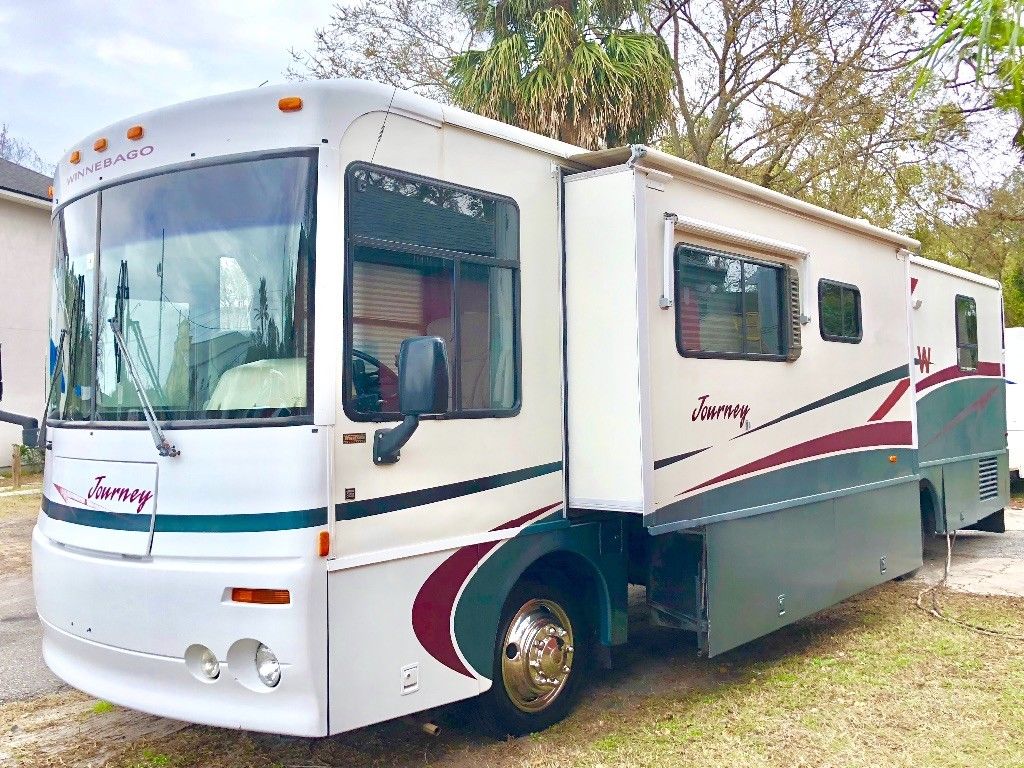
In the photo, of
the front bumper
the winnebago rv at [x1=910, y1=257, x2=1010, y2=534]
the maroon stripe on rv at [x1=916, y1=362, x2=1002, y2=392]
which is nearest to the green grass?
the front bumper

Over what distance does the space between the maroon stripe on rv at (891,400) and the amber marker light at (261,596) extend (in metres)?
4.85

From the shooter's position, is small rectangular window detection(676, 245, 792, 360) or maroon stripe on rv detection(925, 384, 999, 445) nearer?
small rectangular window detection(676, 245, 792, 360)

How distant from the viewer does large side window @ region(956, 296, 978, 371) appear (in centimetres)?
893

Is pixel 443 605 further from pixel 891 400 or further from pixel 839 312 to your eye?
pixel 891 400

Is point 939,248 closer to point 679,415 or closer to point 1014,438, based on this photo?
point 1014,438

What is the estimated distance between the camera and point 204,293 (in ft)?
12.7

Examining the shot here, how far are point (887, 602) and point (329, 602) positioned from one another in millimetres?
5278

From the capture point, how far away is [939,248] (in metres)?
20.0

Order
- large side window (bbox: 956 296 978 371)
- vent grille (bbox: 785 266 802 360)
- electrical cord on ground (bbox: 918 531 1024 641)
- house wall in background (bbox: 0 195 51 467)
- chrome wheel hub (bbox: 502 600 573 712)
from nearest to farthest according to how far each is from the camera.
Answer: chrome wheel hub (bbox: 502 600 573 712) → vent grille (bbox: 785 266 802 360) → electrical cord on ground (bbox: 918 531 1024 641) → large side window (bbox: 956 296 978 371) → house wall in background (bbox: 0 195 51 467)

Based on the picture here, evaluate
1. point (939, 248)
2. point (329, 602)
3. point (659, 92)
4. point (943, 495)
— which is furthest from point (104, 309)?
point (939, 248)

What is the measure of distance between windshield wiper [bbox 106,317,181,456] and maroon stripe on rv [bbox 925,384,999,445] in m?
6.54

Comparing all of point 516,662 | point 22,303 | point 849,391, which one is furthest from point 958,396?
point 22,303

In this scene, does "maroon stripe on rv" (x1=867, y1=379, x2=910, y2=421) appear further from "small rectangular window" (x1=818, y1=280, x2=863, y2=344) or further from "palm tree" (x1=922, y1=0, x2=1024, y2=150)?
"palm tree" (x1=922, y1=0, x2=1024, y2=150)

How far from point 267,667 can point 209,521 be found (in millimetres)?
616
